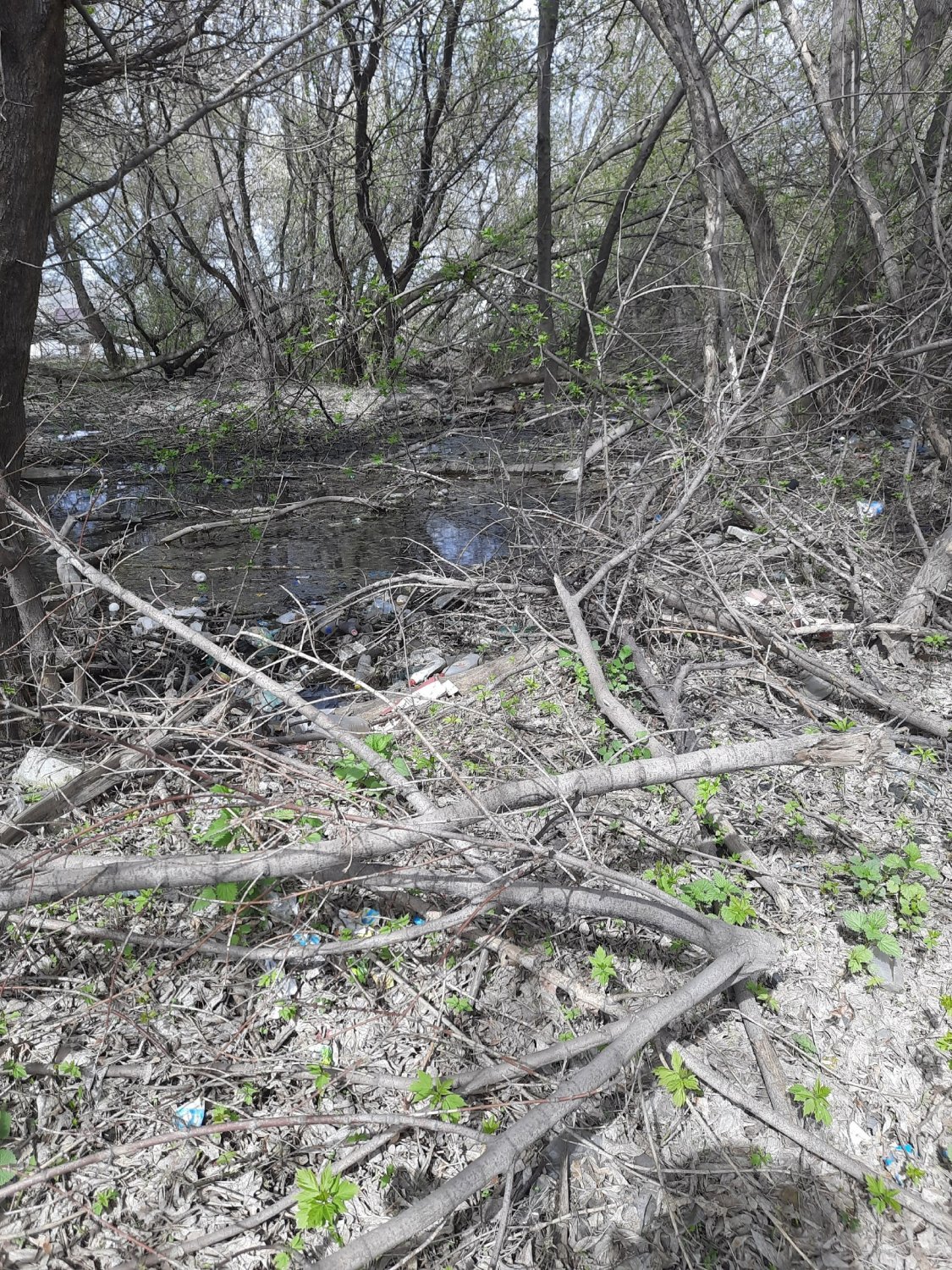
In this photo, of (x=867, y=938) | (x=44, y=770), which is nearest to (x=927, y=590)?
(x=867, y=938)

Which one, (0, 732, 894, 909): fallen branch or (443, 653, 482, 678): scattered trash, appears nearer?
(0, 732, 894, 909): fallen branch

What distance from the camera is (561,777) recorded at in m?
1.77

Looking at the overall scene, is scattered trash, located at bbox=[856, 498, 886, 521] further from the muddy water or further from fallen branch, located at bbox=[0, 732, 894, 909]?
fallen branch, located at bbox=[0, 732, 894, 909]

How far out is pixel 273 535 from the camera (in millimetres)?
5168

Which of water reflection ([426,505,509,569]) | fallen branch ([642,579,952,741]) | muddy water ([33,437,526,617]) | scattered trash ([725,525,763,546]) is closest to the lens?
fallen branch ([642,579,952,741])

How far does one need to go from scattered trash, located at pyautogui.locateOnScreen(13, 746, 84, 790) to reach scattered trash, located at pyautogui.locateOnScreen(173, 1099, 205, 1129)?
3.51 ft

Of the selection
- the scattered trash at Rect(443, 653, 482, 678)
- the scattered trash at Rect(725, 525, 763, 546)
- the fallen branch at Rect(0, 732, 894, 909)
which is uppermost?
the scattered trash at Rect(725, 525, 763, 546)

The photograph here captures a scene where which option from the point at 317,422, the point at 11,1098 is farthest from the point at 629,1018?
the point at 317,422

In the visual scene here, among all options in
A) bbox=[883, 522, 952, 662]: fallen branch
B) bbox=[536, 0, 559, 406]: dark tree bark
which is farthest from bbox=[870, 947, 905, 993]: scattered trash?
bbox=[536, 0, 559, 406]: dark tree bark

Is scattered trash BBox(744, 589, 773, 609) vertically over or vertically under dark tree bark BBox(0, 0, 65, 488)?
under

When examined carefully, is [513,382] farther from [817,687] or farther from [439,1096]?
[439,1096]

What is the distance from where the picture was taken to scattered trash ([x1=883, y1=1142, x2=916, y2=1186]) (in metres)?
1.32

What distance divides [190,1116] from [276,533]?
423cm

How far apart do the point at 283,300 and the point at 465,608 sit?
5.67m
